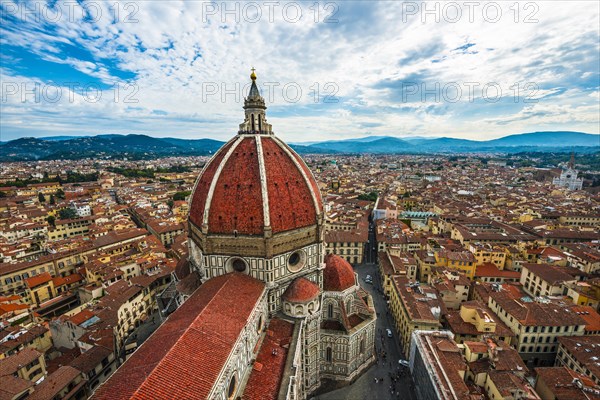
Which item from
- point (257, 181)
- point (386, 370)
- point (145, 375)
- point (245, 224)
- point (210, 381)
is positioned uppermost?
point (257, 181)

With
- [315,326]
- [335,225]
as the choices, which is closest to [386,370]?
[315,326]

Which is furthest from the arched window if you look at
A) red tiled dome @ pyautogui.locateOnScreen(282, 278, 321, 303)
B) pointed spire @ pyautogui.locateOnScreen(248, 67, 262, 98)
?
pointed spire @ pyautogui.locateOnScreen(248, 67, 262, 98)

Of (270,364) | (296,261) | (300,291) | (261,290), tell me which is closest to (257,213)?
(261,290)

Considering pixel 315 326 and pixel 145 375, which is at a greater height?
pixel 145 375

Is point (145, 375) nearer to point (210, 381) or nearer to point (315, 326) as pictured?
point (210, 381)

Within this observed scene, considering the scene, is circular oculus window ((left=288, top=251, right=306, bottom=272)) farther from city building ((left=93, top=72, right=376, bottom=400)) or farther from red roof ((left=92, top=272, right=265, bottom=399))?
red roof ((left=92, top=272, right=265, bottom=399))

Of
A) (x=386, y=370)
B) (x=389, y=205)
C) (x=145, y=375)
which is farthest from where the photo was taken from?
(x=389, y=205)

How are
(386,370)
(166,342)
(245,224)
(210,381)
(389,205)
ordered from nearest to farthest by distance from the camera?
(210,381)
(166,342)
(245,224)
(386,370)
(389,205)

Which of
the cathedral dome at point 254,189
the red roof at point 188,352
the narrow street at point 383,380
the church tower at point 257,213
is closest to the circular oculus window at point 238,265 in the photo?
the church tower at point 257,213
